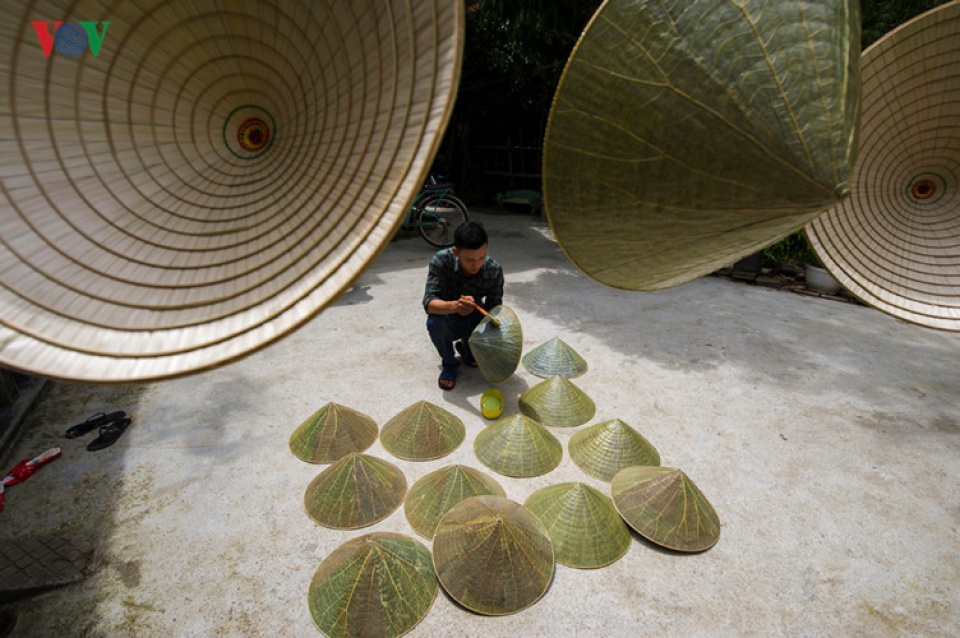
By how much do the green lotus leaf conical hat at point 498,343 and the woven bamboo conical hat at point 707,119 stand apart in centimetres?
194

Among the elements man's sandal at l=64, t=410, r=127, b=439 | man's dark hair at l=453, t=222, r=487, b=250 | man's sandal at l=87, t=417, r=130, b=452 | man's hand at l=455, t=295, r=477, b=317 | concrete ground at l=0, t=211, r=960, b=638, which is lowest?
concrete ground at l=0, t=211, r=960, b=638

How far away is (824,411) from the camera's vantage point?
2.91 meters

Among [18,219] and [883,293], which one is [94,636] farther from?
[883,293]

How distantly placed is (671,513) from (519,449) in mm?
774

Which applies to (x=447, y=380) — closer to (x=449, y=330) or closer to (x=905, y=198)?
(x=449, y=330)

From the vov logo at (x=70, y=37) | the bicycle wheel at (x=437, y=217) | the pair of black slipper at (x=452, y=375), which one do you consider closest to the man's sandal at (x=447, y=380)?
the pair of black slipper at (x=452, y=375)

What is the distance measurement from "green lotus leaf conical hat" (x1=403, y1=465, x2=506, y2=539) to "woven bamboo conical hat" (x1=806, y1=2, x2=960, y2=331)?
164cm

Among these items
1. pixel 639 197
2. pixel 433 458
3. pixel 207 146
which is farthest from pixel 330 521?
pixel 639 197

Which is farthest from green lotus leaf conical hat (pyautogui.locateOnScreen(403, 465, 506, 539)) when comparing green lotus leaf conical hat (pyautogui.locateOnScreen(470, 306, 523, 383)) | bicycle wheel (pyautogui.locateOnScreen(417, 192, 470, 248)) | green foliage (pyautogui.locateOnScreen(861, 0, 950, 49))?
green foliage (pyautogui.locateOnScreen(861, 0, 950, 49))

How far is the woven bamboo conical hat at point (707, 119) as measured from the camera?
0.73 m

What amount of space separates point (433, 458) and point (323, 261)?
→ 188 cm

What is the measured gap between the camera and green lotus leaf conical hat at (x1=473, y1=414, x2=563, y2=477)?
2.38 m

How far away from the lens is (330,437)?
2.49 metres

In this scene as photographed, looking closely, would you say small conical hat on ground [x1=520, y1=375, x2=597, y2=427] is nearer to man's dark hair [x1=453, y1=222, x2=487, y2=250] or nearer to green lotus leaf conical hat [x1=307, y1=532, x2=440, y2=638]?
man's dark hair [x1=453, y1=222, x2=487, y2=250]
